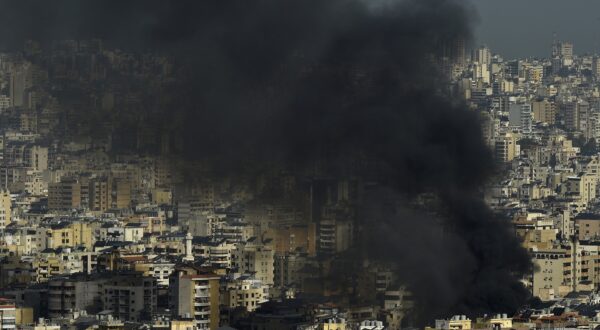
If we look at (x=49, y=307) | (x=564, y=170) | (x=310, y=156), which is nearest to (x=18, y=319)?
(x=49, y=307)

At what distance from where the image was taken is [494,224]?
2992 cm

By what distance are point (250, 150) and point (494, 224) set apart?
3098 millimetres

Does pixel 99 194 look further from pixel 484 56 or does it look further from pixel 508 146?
pixel 484 56

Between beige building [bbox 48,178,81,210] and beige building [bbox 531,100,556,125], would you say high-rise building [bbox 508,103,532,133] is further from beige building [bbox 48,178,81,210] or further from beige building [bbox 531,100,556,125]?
beige building [bbox 48,178,81,210]

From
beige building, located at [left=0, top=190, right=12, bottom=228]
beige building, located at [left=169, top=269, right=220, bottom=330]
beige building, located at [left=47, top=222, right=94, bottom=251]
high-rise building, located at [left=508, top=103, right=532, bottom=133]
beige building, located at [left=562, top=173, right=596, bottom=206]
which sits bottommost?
beige building, located at [left=169, top=269, right=220, bottom=330]

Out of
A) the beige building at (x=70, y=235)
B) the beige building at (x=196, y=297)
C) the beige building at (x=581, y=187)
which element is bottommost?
the beige building at (x=196, y=297)

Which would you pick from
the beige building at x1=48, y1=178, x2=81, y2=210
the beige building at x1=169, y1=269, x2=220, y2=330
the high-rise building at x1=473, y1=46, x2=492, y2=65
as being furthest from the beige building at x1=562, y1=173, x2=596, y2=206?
the beige building at x1=169, y1=269, x2=220, y2=330

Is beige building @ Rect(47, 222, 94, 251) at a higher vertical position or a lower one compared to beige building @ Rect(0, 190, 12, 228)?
lower

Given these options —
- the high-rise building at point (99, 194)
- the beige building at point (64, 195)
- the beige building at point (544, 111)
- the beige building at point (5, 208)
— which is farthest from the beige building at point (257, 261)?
the beige building at point (544, 111)

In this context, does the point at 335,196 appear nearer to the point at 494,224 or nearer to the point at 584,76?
the point at 494,224

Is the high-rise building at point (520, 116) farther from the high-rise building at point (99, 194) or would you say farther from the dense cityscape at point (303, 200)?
the dense cityscape at point (303, 200)

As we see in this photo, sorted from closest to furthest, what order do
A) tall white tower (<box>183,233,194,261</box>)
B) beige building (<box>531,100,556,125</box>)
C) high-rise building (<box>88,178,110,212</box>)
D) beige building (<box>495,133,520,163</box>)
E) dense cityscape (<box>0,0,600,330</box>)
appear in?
1. dense cityscape (<box>0,0,600,330</box>)
2. tall white tower (<box>183,233,194,261</box>)
3. high-rise building (<box>88,178,110,212</box>)
4. beige building (<box>495,133,520,163</box>)
5. beige building (<box>531,100,556,125</box>)

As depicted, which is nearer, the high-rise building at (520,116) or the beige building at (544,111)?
the high-rise building at (520,116)

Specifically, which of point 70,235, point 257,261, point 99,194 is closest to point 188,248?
point 70,235
